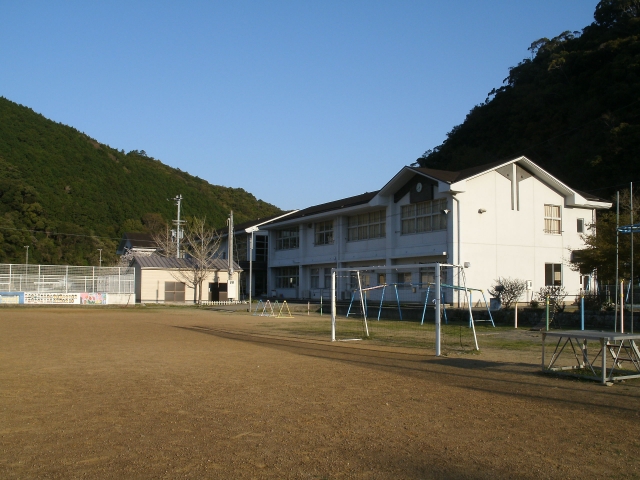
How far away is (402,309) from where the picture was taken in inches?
1266

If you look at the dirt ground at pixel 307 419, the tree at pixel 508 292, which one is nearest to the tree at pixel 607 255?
the tree at pixel 508 292

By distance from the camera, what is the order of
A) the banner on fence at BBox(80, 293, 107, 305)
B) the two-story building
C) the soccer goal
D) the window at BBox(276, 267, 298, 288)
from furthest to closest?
1. the two-story building
2. the window at BBox(276, 267, 298, 288)
3. the banner on fence at BBox(80, 293, 107, 305)
4. the soccer goal

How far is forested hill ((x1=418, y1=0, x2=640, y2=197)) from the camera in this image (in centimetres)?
4591

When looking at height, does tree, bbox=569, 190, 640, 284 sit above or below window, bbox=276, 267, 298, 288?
above

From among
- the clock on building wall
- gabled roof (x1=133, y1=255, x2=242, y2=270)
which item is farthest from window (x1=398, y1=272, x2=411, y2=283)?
gabled roof (x1=133, y1=255, x2=242, y2=270)

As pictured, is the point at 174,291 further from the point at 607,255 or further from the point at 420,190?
the point at 607,255

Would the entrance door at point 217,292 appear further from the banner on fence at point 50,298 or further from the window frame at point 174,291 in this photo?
the banner on fence at point 50,298

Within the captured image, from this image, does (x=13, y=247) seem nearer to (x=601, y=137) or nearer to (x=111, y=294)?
(x=111, y=294)

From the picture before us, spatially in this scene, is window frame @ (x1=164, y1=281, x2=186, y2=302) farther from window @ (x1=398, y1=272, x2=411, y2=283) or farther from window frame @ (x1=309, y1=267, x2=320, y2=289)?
window @ (x1=398, y1=272, x2=411, y2=283)

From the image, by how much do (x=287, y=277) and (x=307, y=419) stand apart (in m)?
47.1

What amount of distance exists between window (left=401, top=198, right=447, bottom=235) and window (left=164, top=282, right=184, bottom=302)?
65.6 ft

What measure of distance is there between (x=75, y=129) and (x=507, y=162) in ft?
325

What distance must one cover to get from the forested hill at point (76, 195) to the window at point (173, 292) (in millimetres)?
35974

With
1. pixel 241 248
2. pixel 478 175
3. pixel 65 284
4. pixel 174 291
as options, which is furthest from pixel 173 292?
pixel 478 175
